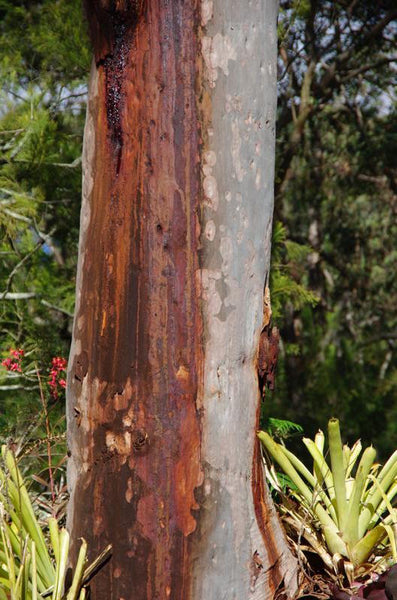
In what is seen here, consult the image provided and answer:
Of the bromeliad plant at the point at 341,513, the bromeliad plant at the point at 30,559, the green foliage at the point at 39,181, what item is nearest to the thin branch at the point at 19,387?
the green foliage at the point at 39,181

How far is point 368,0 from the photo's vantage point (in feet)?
25.6

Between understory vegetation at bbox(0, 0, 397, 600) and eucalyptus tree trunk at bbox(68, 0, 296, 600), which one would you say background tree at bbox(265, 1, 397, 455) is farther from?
eucalyptus tree trunk at bbox(68, 0, 296, 600)

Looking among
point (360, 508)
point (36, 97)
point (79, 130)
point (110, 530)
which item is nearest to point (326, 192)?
point (79, 130)

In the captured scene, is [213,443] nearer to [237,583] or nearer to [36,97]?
[237,583]

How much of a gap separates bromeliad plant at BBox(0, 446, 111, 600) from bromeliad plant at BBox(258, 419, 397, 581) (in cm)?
74

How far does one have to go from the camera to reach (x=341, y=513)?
101 inches

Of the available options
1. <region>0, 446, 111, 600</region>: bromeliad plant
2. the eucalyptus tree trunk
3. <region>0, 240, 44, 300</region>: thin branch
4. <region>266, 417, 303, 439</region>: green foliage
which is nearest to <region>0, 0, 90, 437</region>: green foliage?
<region>0, 240, 44, 300</region>: thin branch

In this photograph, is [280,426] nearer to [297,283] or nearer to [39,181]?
[39,181]

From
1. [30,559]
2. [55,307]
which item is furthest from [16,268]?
[30,559]

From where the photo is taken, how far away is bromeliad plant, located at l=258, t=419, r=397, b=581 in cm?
248

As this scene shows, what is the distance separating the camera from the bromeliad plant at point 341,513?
2484 mm

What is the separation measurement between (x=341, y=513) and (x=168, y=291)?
44.5 inches

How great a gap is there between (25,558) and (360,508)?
1267 millimetres

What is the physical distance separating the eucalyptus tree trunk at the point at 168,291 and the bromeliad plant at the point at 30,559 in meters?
0.08
